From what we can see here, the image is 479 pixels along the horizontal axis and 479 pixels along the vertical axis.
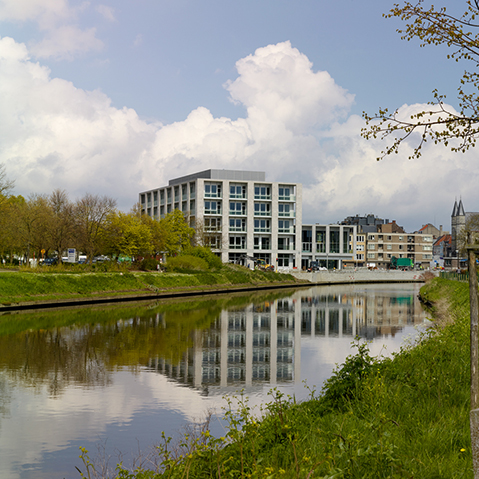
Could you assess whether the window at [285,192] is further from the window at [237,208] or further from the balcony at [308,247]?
the balcony at [308,247]

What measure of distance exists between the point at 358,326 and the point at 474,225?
5054 cm

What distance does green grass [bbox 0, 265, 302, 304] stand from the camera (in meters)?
36.9

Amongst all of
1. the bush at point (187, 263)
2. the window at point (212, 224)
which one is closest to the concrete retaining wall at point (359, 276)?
the window at point (212, 224)

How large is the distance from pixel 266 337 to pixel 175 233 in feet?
180

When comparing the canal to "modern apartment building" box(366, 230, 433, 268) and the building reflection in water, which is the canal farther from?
"modern apartment building" box(366, 230, 433, 268)

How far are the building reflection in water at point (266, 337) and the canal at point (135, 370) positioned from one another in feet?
0.21

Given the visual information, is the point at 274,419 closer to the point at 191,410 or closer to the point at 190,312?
the point at 191,410

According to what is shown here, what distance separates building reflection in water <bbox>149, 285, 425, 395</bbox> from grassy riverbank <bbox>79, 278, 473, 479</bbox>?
15.3 feet

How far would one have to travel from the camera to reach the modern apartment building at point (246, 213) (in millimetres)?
99250

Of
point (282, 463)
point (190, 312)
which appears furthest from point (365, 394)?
point (190, 312)

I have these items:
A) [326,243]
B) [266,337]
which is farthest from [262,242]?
[266,337]

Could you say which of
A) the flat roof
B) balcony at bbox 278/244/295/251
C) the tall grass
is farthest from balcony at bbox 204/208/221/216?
the tall grass

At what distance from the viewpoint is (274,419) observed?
28.0ft

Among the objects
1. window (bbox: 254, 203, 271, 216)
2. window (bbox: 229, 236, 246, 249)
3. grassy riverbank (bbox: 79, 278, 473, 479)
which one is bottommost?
grassy riverbank (bbox: 79, 278, 473, 479)
